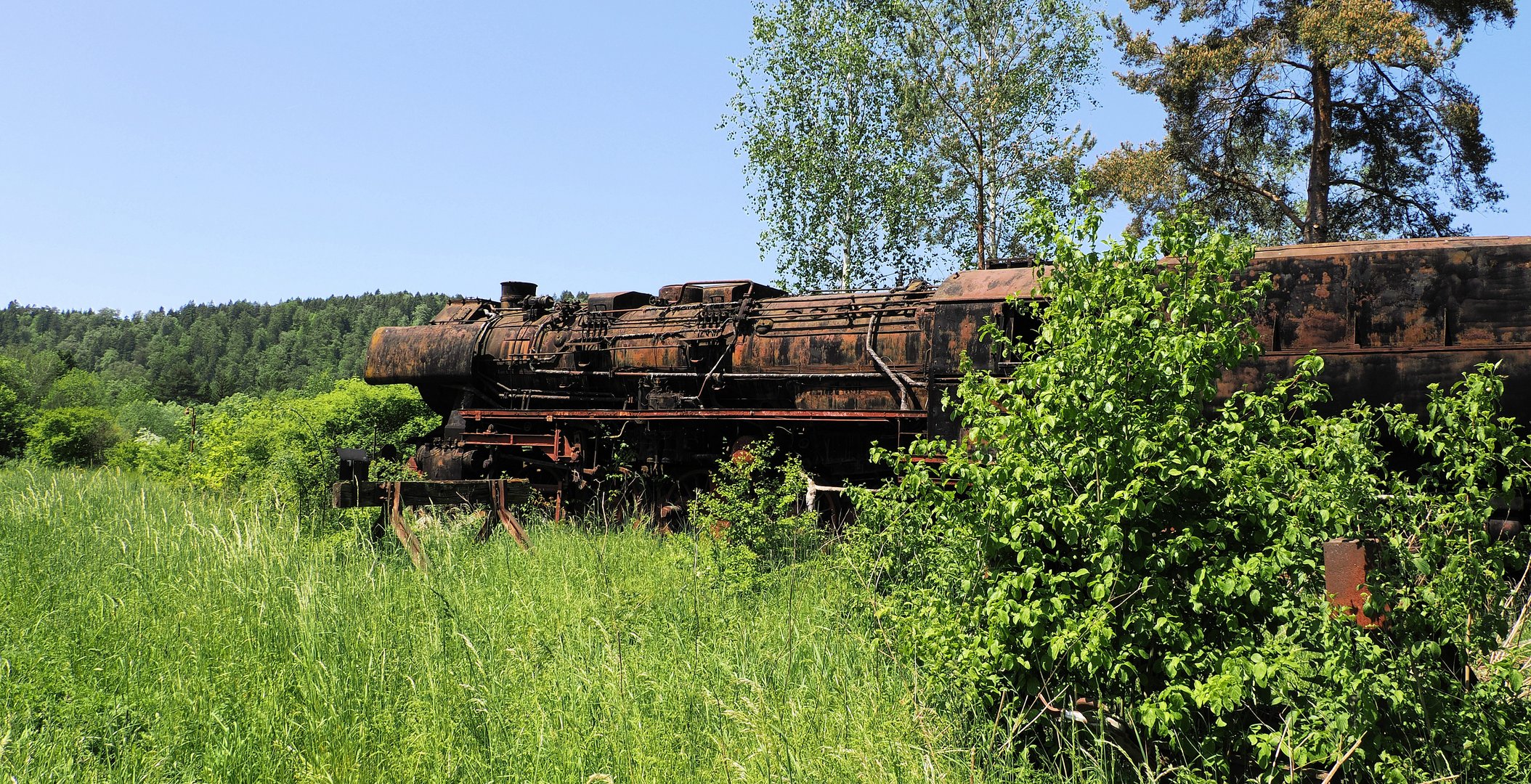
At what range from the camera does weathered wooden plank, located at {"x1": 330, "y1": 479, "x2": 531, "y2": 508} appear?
25.6 feet

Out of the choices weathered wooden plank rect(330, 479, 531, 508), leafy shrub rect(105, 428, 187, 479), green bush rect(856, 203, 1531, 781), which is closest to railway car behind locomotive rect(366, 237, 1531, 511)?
green bush rect(856, 203, 1531, 781)

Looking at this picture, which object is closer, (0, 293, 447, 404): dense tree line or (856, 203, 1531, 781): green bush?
(856, 203, 1531, 781): green bush

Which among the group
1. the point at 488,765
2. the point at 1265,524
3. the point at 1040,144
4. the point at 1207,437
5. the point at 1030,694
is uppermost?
the point at 1040,144

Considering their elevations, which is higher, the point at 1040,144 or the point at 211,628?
the point at 1040,144

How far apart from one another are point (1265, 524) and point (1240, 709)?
2.69 ft

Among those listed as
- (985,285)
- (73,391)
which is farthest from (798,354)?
(73,391)

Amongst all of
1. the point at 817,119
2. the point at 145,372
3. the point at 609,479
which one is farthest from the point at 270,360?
the point at 609,479

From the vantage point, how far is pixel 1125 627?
3.23 meters

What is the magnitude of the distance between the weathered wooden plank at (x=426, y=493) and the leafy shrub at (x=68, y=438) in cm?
1632

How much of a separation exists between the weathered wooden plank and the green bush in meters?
5.73

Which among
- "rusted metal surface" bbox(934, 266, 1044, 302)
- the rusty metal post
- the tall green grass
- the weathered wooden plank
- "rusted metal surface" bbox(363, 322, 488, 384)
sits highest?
"rusted metal surface" bbox(934, 266, 1044, 302)

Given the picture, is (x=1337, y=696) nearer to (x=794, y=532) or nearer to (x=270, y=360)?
(x=794, y=532)

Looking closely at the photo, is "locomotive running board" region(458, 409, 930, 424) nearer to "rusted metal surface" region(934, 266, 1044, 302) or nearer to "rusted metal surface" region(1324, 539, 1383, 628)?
"rusted metal surface" region(934, 266, 1044, 302)

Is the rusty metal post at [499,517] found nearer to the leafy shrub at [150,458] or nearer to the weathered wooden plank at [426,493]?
the weathered wooden plank at [426,493]
